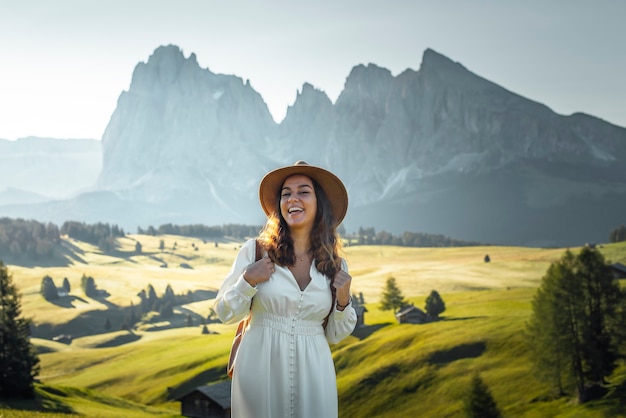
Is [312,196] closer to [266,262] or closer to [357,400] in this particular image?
[266,262]

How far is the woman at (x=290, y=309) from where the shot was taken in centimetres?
530

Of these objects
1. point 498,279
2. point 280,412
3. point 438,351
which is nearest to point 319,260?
point 280,412

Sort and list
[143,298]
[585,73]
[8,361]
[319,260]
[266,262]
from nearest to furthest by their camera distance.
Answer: [266,262]
[319,260]
[8,361]
[143,298]
[585,73]

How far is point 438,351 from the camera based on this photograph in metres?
56.1

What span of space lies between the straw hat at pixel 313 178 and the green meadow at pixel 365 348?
1.92 feet

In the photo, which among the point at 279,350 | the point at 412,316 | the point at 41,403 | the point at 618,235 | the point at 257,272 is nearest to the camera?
the point at 257,272

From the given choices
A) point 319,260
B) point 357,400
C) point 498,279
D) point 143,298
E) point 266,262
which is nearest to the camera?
point 266,262

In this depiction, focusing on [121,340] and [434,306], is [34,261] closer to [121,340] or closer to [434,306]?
[121,340]

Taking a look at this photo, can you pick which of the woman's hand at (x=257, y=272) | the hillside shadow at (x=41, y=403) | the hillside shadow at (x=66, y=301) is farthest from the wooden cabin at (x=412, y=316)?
the hillside shadow at (x=66, y=301)

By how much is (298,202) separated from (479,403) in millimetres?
38048

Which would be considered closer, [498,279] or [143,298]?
[498,279]

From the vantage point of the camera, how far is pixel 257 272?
5223mm

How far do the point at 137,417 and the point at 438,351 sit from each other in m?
28.1

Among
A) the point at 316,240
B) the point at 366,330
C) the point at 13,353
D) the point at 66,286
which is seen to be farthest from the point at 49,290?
the point at 316,240
